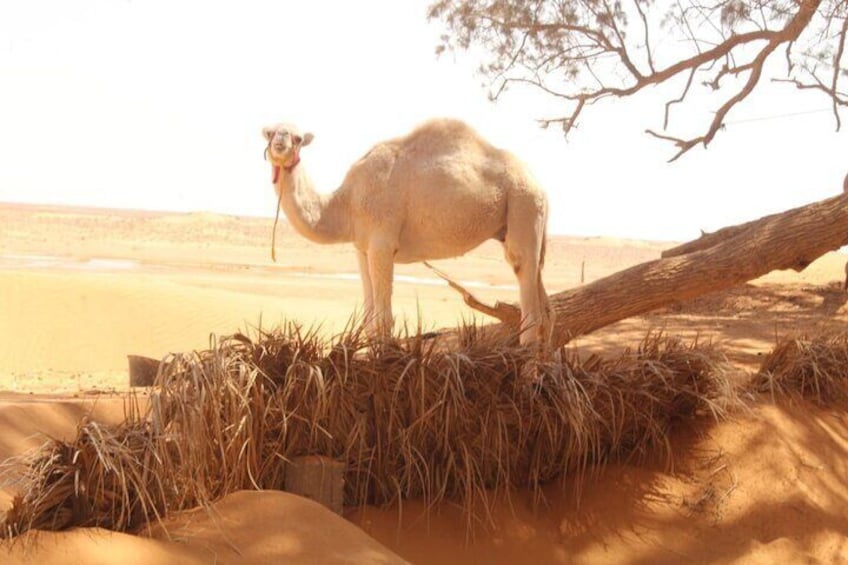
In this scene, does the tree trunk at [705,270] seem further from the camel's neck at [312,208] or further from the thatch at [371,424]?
the thatch at [371,424]

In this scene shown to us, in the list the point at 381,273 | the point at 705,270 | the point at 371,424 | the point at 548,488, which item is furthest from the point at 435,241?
the point at 705,270

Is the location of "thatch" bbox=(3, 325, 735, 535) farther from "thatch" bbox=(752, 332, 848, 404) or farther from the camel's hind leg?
the camel's hind leg

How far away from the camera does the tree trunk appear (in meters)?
9.93

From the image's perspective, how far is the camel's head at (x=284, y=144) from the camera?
24.5ft

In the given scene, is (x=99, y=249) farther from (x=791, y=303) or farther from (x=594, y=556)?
(x=594, y=556)

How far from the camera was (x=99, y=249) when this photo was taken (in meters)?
36.2

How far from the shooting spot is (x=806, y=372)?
7402mm

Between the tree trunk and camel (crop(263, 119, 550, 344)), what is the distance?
187cm

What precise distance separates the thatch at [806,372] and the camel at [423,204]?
5.44 feet

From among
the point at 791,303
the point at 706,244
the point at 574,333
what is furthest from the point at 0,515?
the point at 791,303

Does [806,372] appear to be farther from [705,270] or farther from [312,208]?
[312,208]

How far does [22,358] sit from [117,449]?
32.8 ft

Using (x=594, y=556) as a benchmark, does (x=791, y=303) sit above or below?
above

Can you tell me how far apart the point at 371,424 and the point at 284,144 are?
269 centimetres
